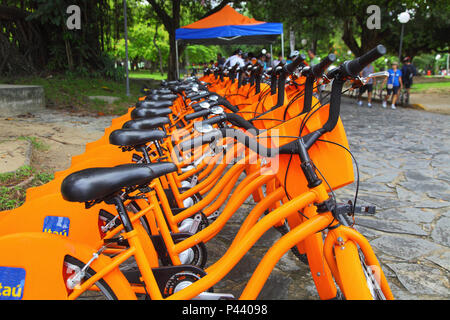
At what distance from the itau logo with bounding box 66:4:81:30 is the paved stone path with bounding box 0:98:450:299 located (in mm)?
4716

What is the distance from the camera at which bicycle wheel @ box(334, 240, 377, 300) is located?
53.6 inches

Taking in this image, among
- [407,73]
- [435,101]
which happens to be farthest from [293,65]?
[435,101]

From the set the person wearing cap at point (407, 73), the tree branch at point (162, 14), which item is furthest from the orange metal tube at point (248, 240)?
the tree branch at point (162, 14)

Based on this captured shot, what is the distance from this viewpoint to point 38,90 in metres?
8.01

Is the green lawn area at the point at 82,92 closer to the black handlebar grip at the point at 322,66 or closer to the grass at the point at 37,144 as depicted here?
the grass at the point at 37,144

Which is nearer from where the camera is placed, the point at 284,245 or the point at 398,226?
the point at 284,245

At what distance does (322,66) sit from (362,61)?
1.19ft

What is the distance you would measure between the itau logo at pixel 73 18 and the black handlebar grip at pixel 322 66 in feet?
35.7

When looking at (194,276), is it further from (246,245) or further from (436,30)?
(436,30)

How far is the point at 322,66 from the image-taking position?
5.37ft

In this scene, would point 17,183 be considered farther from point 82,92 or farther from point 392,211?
point 82,92

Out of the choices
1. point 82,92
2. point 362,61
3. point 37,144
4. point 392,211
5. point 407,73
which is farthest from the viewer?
point 407,73

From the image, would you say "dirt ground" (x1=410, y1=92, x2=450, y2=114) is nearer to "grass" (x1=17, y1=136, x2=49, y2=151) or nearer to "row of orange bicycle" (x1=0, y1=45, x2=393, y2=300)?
"grass" (x1=17, y1=136, x2=49, y2=151)
